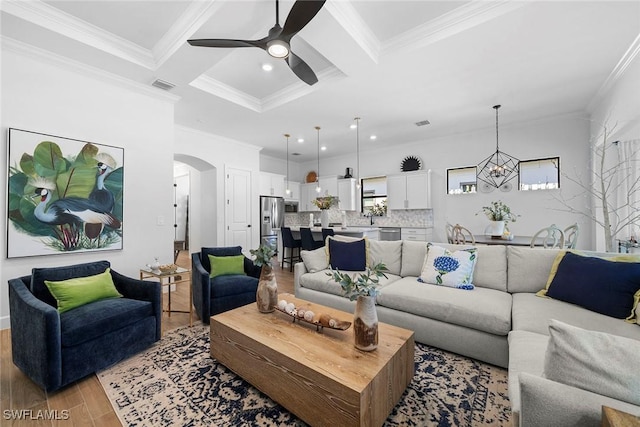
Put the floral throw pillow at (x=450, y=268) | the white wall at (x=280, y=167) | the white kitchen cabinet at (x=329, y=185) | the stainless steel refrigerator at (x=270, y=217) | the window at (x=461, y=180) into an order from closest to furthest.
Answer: the floral throw pillow at (x=450, y=268) → the window at (x=461, y=180) → the stainless steel refrigerator at (x=270, y=217) → the white kitchen cabinet at (x=329, y=185) → the white wall at (x=280, y=167)

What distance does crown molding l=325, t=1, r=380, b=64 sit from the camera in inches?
88.4

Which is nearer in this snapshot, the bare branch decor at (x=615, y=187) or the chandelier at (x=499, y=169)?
the bare branch decor at (x=615, y=187)

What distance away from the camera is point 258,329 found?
1.91 metres

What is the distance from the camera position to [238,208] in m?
6.18

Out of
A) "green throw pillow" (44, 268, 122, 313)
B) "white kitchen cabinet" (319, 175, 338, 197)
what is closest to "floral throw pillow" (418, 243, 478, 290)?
"green throw pillow" (44, 268, 122, 313)

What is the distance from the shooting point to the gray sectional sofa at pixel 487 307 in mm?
1709

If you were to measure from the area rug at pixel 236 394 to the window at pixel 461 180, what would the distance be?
4411mm

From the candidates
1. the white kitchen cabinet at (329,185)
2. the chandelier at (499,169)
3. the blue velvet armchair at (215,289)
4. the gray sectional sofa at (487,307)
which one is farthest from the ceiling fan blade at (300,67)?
the white kitchen cabinet at (329,185)

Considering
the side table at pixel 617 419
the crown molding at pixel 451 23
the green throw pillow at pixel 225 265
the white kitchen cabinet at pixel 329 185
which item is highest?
the crown molding at pixel 451 23

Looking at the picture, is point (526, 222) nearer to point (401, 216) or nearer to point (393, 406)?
point (401, 216)

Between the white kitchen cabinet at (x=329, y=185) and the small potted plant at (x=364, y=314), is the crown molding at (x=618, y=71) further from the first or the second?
the white kitchen cabinet at (x=329, y=185)

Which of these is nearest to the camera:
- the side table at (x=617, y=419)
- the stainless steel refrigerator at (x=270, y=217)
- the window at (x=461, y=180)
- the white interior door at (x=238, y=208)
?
the side table at (x=617, y=419)

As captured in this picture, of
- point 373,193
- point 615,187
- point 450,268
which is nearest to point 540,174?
point 615,187

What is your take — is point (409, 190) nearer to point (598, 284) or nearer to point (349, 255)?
point (349, 255)
